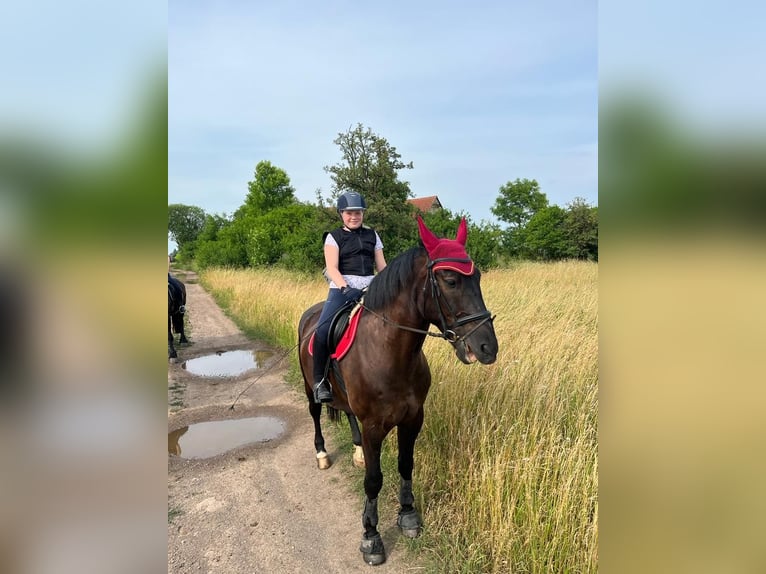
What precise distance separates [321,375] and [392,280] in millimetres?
1467

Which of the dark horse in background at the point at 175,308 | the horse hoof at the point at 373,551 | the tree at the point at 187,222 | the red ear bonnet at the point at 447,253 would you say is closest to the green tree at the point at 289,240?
the dark horse in background at the point at 175,308

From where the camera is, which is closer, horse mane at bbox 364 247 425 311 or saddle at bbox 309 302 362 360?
horse mane at bbox 364 247 425 311

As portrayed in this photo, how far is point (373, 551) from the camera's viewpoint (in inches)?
126

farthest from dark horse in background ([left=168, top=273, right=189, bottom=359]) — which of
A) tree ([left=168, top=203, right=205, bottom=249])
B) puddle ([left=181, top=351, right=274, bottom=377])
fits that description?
tree ([left=168, top=203, right=205, bottom=249])

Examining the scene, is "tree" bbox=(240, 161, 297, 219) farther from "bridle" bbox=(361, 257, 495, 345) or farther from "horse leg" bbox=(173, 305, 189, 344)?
"bridle" bbox=(361, 257, 495, 345)

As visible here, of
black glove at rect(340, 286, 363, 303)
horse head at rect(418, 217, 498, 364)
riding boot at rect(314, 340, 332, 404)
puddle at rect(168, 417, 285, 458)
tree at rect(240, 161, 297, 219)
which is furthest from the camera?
tree at rect(240, 161, 297, 219)

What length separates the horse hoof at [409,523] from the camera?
3393 millimetres

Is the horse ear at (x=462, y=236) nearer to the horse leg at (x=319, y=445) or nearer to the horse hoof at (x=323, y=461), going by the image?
the horse leg at (x=319, y=445)

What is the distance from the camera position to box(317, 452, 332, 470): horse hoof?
4590mm

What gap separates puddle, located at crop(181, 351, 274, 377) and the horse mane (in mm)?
5951

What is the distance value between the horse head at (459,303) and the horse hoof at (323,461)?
8.98ft
